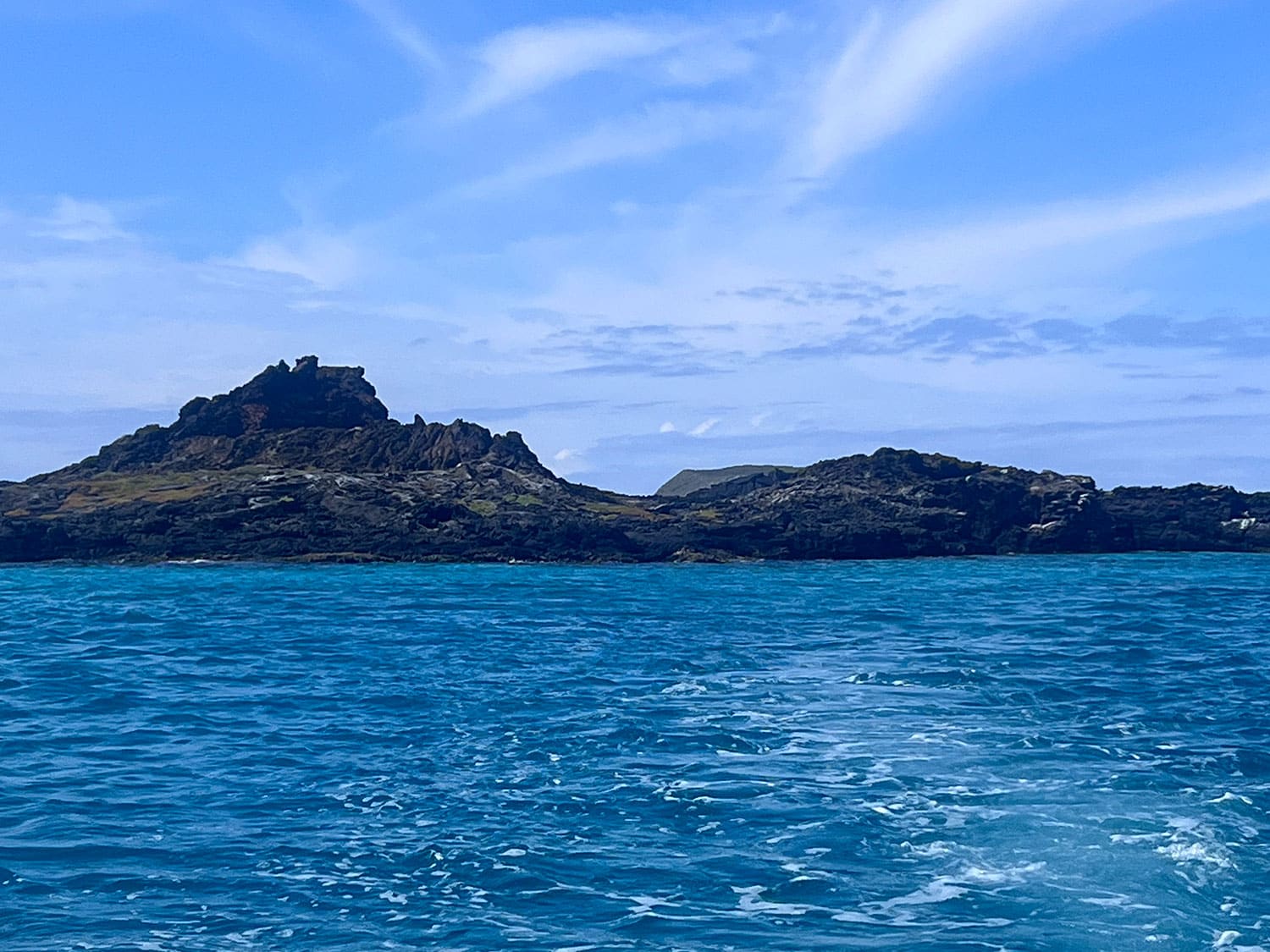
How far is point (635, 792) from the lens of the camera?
19672 millimetres

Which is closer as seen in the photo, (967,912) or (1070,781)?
(967,912)

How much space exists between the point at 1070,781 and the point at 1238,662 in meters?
19.6

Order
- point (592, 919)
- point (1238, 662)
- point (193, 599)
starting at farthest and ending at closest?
point (193, 599) < point (1238, 662) < point (592, 919)

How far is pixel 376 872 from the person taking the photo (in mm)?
15336

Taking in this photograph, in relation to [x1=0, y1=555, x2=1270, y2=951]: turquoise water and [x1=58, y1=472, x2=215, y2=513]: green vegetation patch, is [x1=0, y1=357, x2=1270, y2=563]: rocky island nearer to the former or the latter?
[x1=58, y1=472, x2=215, y2=513]: green vegetation patch

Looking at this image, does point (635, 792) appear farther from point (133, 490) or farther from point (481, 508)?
point (133, 490)

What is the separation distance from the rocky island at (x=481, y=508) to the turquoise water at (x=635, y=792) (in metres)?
102

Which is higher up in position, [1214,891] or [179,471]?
[179,471]

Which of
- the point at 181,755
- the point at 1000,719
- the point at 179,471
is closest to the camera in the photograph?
the point at 181,755

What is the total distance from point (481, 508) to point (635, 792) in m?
137

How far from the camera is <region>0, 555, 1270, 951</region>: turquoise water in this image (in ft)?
45.0

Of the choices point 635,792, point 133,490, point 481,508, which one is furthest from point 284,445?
point 635,792

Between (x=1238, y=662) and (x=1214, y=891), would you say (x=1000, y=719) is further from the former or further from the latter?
(x=1238, y=662)

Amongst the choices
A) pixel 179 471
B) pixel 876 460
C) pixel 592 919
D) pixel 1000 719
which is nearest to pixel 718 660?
pixel 1000 719
